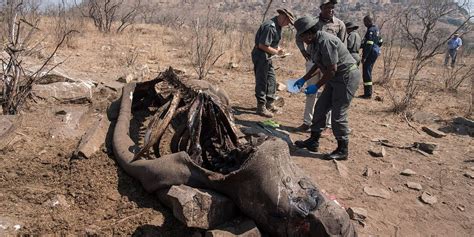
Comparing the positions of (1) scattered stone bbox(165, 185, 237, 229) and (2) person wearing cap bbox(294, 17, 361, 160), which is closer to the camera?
(1) scattered stone bbox(165, 185, 237, 229)

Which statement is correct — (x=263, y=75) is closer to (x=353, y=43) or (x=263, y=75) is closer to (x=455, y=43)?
(x=353, y=43)

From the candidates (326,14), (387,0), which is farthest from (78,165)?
(387,0)

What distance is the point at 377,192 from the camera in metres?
4.32

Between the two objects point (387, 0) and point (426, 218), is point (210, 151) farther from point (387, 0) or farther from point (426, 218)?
point (387, 0)

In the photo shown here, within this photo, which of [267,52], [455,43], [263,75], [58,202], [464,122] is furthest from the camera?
[455,43]

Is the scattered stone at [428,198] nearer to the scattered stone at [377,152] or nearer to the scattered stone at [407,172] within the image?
the scattered stone at [407,172]

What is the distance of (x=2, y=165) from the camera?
3.82 m

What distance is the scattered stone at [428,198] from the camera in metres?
4.20

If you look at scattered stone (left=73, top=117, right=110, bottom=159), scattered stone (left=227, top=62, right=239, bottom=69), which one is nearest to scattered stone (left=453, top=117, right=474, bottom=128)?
scattered stone (left=227, top=62, right=239, bottom=69)

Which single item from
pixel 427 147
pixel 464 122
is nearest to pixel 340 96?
pixel 427 147

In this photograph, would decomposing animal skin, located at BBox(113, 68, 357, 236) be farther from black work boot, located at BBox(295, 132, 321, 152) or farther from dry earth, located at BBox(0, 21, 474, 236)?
black work boot, located at BBox(295, 132, 321, 152)

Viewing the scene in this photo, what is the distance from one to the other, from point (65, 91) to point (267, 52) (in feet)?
9.71

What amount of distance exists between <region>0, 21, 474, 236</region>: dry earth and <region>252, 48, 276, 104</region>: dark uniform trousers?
1.27 ft

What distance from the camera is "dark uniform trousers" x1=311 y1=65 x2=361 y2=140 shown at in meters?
4.74
